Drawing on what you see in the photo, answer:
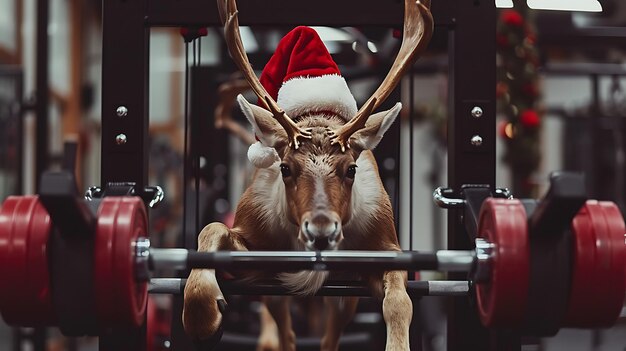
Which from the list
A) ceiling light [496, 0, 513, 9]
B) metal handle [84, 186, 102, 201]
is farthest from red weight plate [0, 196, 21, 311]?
ceiling light [496, 0, 513, 9]

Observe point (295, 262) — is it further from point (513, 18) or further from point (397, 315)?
point (513, 18)

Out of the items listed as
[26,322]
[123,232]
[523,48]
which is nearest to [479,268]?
[123,232]

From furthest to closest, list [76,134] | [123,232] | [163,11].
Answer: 1. [76,134]
2. [163,11]
3. [123,232]

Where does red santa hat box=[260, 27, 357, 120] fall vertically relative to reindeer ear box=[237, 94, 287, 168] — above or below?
above

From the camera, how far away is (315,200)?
1400 millimetres

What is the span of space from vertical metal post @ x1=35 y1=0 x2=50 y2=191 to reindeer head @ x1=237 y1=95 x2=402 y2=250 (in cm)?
137

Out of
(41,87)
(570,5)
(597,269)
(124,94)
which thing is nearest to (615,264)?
(597,269)

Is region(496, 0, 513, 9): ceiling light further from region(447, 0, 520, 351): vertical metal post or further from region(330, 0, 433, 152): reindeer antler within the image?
region(330, 0, 433, 152): reindeer antler

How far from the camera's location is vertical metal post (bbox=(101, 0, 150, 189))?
161cm

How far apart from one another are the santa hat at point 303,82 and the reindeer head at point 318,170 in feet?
0.22

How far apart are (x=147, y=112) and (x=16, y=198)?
47 cm

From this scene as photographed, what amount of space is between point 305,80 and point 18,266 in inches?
30.5

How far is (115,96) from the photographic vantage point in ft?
5.29

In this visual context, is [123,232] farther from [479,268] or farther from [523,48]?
[523,48]
